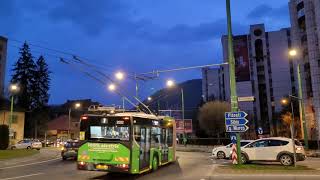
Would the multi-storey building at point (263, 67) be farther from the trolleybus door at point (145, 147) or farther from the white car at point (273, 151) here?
the trolleybus door at point (145, 147)

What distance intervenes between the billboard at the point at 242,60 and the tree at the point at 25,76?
54177 mm

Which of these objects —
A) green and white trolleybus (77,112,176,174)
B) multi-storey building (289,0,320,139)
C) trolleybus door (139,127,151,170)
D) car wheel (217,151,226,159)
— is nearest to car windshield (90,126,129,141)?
green and white trolleybus (77,112,176,174)

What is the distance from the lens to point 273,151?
24703 mm

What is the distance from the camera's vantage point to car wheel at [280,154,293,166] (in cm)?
2416

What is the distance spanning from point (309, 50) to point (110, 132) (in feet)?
171

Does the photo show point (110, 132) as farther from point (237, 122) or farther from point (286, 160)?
point (286, 160)

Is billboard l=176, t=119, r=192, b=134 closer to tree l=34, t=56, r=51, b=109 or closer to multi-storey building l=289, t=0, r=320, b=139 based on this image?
multi-storey building l=289, t=0, r=320, b=139

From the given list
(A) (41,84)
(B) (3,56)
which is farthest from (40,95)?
(B) (3,56)

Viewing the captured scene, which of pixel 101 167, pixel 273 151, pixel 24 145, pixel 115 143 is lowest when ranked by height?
pixel 101 167

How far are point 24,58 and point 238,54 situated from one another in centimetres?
5652

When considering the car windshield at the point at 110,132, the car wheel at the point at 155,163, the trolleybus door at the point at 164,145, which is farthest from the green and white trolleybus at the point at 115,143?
the trolleybus door at the point at 164,145

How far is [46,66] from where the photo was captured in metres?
90.6

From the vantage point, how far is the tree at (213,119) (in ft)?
255

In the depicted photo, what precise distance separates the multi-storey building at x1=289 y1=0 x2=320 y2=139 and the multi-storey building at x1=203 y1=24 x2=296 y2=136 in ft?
133
